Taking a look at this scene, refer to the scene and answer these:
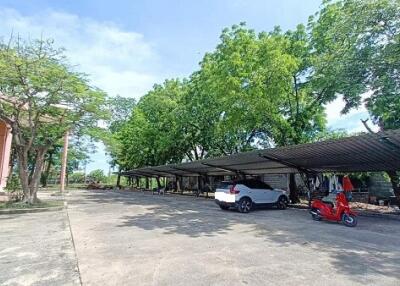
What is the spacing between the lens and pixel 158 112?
3544cm

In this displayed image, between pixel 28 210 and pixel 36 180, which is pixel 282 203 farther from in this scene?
pixel 36 180

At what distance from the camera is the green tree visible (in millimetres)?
14602

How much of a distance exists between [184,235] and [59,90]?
1007 centimetres

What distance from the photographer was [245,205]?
16141mm

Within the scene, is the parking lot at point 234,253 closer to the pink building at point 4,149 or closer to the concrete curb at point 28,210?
the concrete curb at point 28,210

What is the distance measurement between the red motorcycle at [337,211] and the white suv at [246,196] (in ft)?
12.8

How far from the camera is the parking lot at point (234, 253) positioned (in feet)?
17.8

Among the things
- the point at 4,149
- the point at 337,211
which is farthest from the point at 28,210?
the point at 337,211

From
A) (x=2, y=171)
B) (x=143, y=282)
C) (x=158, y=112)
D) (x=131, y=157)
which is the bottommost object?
(x=143, y=282)

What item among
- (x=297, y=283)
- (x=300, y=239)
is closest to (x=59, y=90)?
(x=300, y=239)

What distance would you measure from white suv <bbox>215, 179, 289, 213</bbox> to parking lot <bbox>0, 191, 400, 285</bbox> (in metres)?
4.44

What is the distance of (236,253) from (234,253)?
41 millimetres

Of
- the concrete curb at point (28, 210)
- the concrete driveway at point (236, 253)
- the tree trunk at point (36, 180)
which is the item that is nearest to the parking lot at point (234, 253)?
the concrete driveway at point (236, 253)

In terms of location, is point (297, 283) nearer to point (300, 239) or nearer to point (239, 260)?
point (239, 260)
